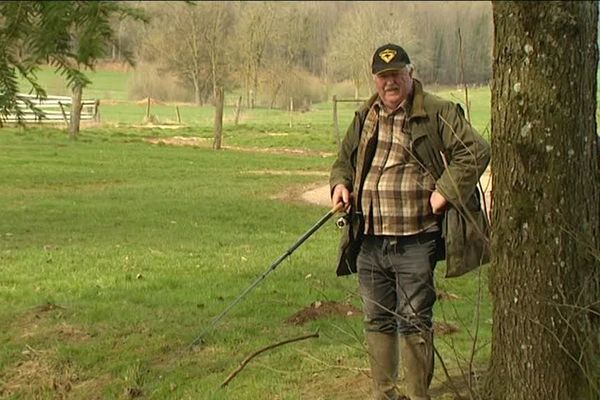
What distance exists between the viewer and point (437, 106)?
445 cm

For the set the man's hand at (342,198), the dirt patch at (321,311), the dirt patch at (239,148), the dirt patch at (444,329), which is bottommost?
the dirt patch at (239,148)

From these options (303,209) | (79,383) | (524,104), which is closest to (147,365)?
(79,383)

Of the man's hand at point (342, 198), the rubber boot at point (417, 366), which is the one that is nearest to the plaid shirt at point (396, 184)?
the man's hand at point (342, 198)

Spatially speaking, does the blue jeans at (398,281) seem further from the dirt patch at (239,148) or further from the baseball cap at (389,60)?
the dirt patch at (239,148)

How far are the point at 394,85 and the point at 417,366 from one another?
4.38 feet

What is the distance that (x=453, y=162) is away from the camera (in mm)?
4371

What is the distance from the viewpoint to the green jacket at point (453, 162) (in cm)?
430

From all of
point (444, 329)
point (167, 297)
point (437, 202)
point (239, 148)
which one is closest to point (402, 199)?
point (437, 202)

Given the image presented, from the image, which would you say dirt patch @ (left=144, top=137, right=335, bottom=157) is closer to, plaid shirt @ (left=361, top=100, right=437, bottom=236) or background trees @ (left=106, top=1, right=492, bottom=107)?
background trees @ (left=106, top=1, right=492, bottom=107)

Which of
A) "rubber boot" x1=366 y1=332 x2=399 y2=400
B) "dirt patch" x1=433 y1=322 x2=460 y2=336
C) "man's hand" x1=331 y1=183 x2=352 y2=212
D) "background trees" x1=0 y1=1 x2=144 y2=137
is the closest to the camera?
"background trees" x1=0 y1=1 x2=144 y2=137

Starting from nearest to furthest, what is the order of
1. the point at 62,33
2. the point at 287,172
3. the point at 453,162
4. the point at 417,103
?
the point at 62,33 < the point at 453,162 < the point at 417,103 < the point at 287,172

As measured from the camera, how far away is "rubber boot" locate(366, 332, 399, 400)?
4.63m

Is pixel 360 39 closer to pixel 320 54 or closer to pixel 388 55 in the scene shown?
pixel 320 54

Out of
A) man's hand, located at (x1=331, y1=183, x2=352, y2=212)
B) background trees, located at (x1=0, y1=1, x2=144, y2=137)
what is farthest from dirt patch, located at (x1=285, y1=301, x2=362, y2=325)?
background trees, located at (x1=0, y1=1, x2=144, y2=137)
